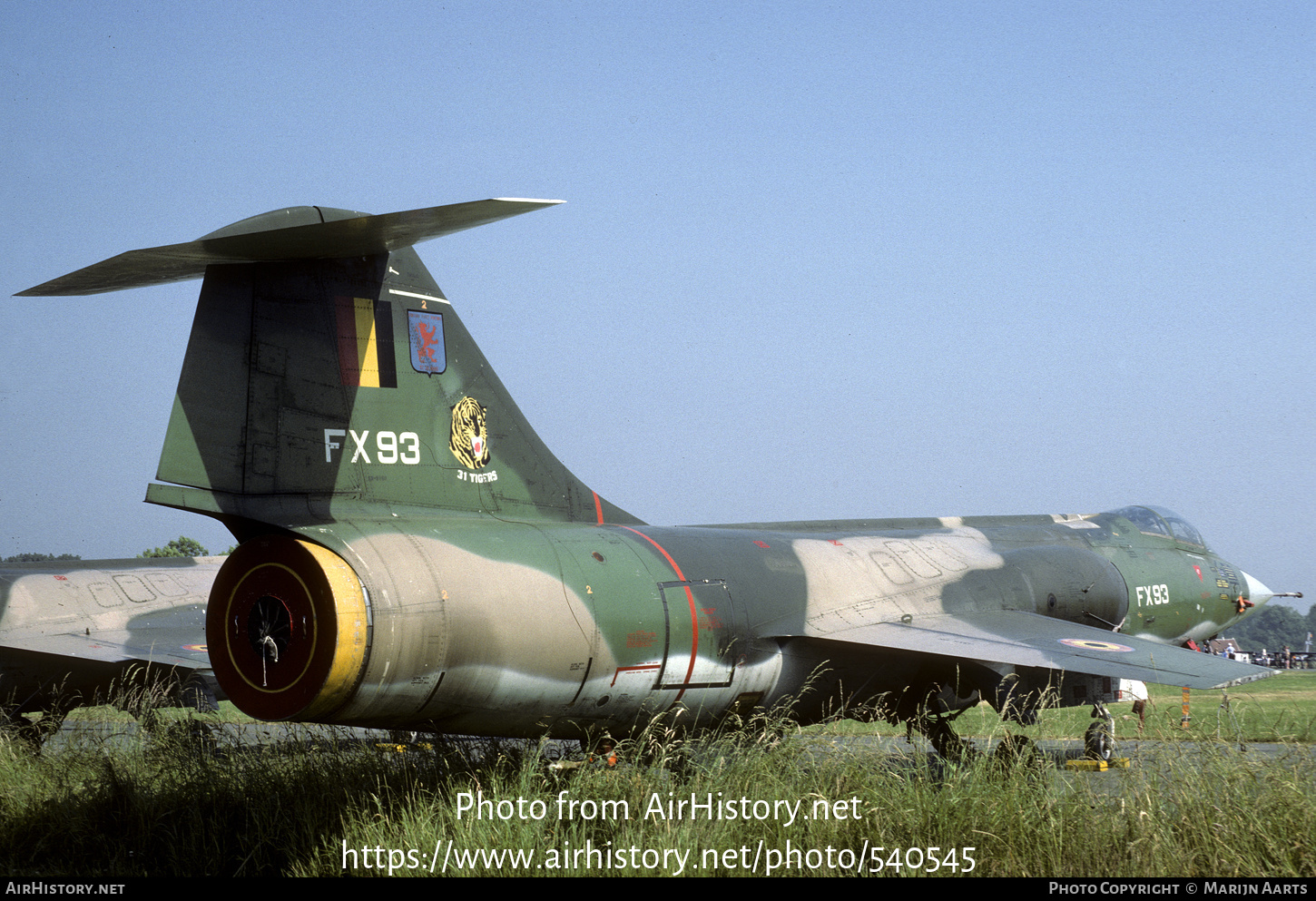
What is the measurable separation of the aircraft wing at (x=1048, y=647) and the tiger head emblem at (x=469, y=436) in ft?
9.35

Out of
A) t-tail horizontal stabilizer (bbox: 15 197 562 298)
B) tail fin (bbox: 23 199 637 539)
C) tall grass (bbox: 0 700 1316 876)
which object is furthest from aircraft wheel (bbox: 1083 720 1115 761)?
t-tail horizontal stabilizer (bbox: 15 197 562 298)

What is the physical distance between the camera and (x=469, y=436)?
7527 mm

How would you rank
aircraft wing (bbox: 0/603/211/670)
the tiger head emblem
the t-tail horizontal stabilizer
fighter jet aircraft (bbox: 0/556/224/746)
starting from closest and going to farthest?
the t-tail horizontal stabilizer, the tiger head emblem, aircraft wing (bbox: 0/603/211/670), fighter jet aircraft (bbox: 0/556/224/746)

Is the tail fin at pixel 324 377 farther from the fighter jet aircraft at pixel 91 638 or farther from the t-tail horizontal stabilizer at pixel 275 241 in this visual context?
the fighter jet aircraft at pixel 91 638

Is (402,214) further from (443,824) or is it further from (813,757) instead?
(813,757)

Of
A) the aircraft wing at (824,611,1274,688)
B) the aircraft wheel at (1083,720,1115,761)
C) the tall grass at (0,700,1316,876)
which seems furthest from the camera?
the aircraft wheel at (1083,720,1115,761)

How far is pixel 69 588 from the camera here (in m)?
11.8

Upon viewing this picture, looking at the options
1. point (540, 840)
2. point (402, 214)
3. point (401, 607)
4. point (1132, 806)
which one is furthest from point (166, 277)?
point (1132, 806)

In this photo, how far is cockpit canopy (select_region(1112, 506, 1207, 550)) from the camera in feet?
39.7

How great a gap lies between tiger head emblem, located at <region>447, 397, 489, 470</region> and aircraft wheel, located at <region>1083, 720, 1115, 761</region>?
647cm

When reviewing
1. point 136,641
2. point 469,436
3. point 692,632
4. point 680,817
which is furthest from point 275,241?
point 136,641

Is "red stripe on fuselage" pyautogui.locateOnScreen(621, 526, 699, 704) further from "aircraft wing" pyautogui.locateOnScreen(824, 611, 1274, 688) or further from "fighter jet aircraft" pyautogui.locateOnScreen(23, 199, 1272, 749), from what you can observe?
"aircraft wing" pyautogui.locateOnScreen(824, 611, 1274, 688)

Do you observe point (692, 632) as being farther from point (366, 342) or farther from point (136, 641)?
point (136, 641)

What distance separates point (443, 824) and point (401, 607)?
1272 mm
